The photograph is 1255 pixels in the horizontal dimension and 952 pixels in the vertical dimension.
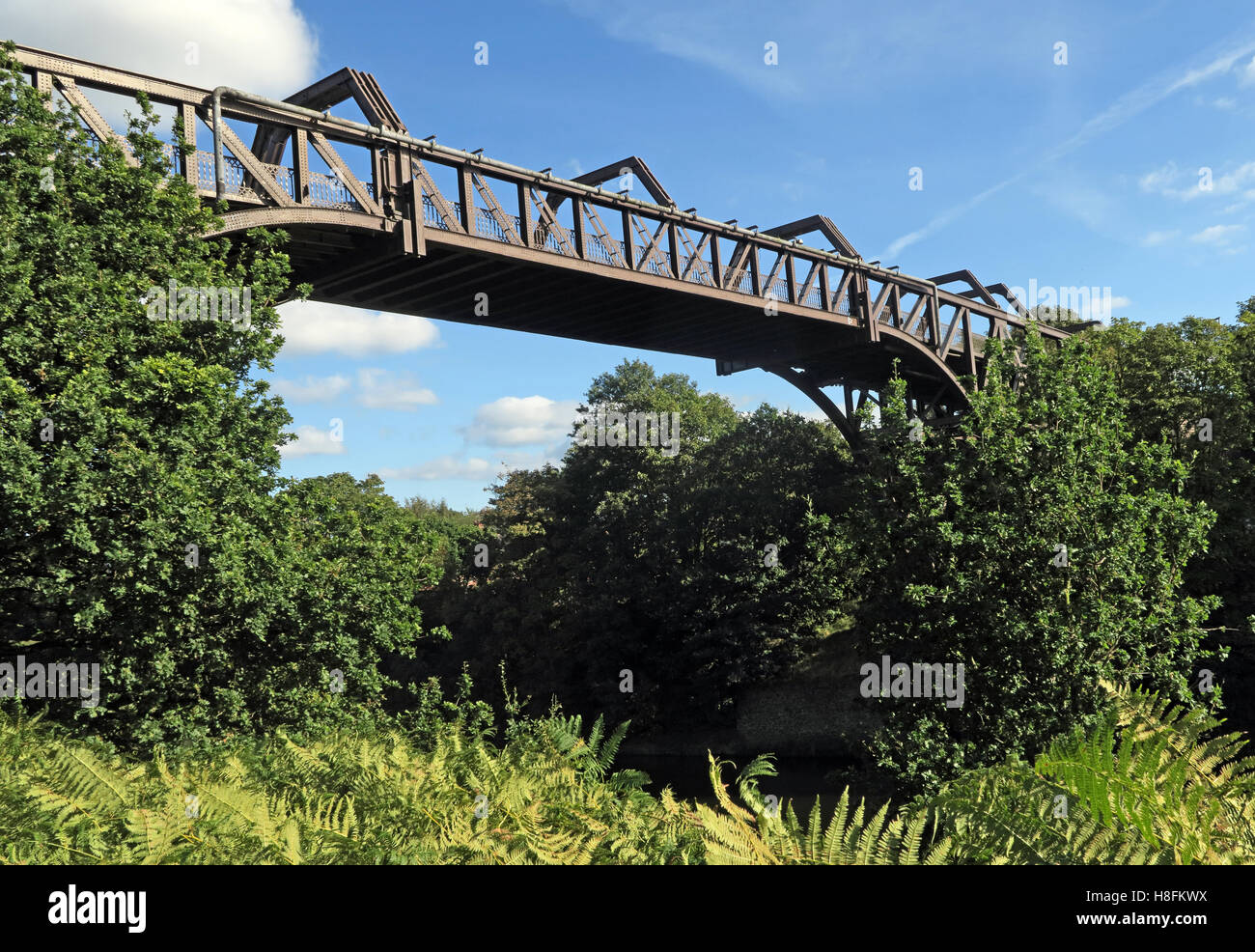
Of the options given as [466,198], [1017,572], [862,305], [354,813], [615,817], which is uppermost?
[862,305]

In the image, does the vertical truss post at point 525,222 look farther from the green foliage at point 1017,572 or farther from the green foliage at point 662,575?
the green foliage at point 662,575

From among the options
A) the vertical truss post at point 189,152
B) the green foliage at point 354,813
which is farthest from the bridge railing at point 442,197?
the green foliage at point 354,813

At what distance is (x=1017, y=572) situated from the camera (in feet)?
50.2

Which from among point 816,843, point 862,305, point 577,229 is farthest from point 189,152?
point 862,305

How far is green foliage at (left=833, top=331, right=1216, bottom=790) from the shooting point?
14.5 metres

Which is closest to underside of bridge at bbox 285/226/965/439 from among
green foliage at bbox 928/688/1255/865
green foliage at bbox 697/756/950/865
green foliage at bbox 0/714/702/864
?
green foliage at bbox 0/714/702/864

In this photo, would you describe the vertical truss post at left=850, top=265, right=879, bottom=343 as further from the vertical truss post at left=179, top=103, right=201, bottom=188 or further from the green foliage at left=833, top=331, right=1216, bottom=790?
the vertical truss post at left=179, top=103, right=201, bottom=188

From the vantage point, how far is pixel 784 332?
35656 mm

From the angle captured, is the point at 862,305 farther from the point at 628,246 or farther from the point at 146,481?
the point at 146,481

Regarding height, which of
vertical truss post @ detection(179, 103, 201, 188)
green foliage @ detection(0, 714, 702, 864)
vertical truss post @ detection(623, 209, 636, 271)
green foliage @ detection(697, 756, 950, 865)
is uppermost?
vertical truss post @ detection(623, 209, 636, 271)

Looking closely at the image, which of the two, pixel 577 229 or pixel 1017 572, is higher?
pixel 577 229

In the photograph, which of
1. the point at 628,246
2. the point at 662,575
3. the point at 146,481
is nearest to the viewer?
the point at 146,481
